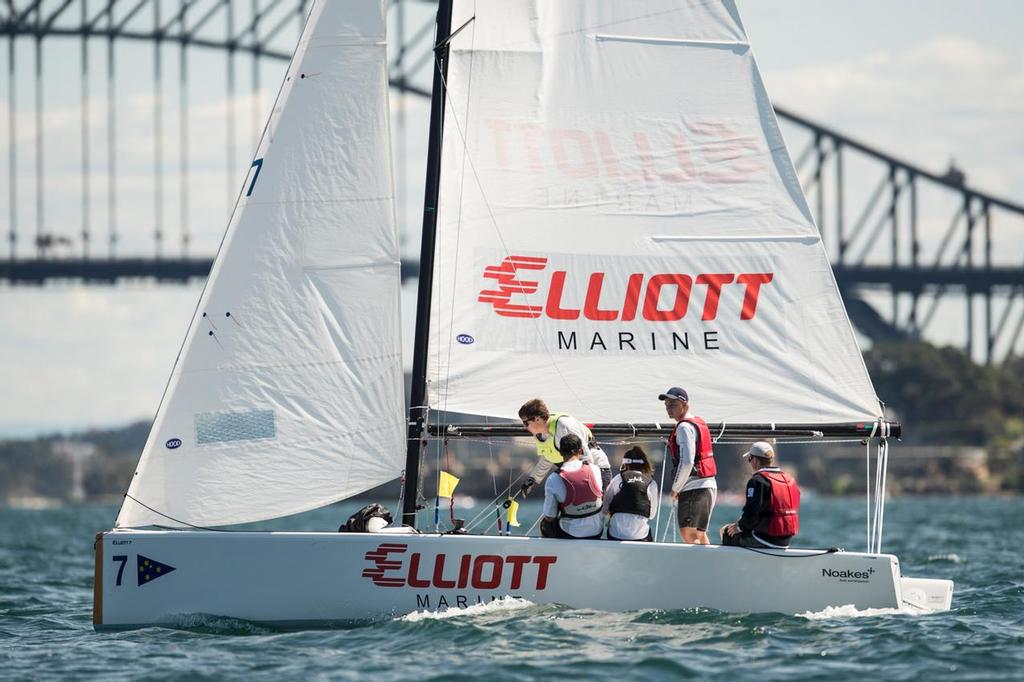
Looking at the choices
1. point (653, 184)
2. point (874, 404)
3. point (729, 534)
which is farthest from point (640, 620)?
point (653, 184)

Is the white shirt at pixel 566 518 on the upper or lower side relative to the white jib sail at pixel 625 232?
lower

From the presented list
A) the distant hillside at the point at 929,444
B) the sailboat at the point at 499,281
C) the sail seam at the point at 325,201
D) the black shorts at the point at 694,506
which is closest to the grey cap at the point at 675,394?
the sailboat at the point at 499,281

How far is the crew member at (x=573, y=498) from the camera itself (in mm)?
9000

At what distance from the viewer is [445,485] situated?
928 centimetres

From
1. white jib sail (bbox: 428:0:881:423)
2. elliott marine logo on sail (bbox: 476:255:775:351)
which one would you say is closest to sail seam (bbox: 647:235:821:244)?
white jib sail (bbox: 428:0:881:423)

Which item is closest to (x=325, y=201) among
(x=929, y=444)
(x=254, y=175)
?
(x=254, y=175)

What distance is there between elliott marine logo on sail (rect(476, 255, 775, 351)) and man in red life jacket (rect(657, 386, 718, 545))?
56 cm

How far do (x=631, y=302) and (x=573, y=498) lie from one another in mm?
1301

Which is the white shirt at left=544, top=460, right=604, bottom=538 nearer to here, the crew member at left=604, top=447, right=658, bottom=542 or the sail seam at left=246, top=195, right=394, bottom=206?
the crew member at left=604, top=447, right=658, bottom=542

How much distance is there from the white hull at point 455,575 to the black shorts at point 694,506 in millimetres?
281

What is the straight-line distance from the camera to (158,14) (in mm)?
57969

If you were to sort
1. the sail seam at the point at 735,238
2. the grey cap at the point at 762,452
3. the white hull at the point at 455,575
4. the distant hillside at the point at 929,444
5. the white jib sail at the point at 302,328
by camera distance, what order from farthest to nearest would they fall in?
the distant hillside at the point at 929,444 < the sail seam at the point at 735,238 < the white jib sail at the point at 302,328 < the grey cap at the point at 762,452 < the white hull at the point at 455,575

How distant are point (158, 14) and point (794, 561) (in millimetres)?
52013

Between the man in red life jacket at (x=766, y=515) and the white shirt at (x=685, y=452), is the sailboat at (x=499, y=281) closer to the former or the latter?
the man in red life jacket at (x=766, y=515)
